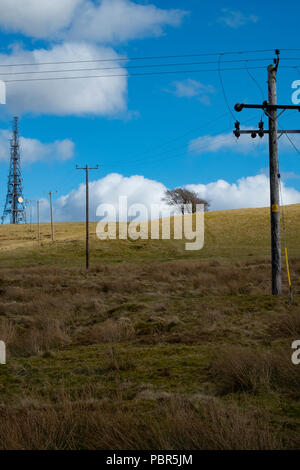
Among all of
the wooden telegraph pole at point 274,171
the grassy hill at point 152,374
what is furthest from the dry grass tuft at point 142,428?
the wooden telegraph pole at point 274,171

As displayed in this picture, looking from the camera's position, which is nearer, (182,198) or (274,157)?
(274,157)

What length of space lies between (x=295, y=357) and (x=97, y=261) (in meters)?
A: 41.6

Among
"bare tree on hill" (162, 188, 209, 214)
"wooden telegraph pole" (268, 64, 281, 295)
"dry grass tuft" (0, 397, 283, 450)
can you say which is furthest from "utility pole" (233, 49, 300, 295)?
"bare tree on hill" (162, 188, 209, 214)

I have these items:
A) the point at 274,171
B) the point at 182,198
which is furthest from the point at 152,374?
the point at 182,198

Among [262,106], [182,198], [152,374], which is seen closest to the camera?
[152,374]

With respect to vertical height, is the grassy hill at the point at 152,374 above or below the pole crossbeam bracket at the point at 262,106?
below

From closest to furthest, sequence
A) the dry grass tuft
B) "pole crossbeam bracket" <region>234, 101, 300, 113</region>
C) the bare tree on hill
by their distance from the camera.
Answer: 1. the dry grass tuft
2. "pole crossbeam bracket" <region>234, 101, 300, 113</region>
3. the bare tree on hill

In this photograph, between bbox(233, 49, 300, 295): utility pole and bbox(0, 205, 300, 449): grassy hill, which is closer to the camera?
bbox(0, 205, 300, 449): grassy hill

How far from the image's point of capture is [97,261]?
47531 mm

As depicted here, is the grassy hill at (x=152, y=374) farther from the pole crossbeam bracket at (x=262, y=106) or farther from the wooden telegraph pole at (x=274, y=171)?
the pole crossbeam bracket at (x=262, y=106)

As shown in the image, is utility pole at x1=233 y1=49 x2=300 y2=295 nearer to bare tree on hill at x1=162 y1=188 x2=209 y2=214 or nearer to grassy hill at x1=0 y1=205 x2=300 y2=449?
grassy hill at x1=0 y1=205 x2=300 y2=449

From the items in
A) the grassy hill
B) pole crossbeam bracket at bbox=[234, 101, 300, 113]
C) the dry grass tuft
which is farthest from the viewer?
pole crossbeam bracket at bbox=[234, 101, 300, 113]

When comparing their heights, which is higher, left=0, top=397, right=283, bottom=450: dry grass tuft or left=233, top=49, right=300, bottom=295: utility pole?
left=233, top=49, right=300, bottom=295: utility pole

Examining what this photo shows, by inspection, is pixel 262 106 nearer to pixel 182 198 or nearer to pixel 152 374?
pixel 152 374
